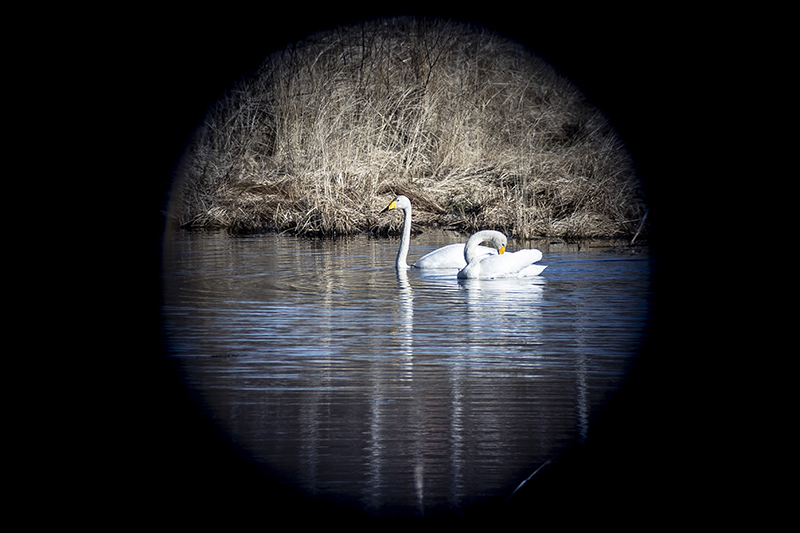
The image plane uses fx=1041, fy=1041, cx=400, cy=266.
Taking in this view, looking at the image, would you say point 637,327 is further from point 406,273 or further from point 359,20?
point 359,20

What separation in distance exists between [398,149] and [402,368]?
13462 millimetres

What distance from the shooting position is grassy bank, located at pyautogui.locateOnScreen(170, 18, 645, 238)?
637 inches

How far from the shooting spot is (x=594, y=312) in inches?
315

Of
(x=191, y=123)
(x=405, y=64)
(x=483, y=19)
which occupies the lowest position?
(x=191, y=123)

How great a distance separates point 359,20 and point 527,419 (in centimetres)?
1771

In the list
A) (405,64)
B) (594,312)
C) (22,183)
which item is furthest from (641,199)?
(22,183)

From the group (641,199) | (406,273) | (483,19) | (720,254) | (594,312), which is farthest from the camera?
(483,19)

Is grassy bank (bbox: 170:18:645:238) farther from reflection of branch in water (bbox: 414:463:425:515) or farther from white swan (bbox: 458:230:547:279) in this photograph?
reflection of branch in water (bbox: 414:463:425:515)

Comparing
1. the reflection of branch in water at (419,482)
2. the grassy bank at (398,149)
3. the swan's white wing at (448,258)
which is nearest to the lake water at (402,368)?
the reflection of branch in water at (419,482)

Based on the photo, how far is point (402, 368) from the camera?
571 centimetres

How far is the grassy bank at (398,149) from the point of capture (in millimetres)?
16188

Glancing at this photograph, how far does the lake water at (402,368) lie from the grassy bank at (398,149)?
5183 millimetres

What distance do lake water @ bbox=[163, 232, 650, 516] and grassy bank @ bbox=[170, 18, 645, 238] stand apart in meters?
5.18

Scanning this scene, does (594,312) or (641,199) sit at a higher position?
(641,199)
